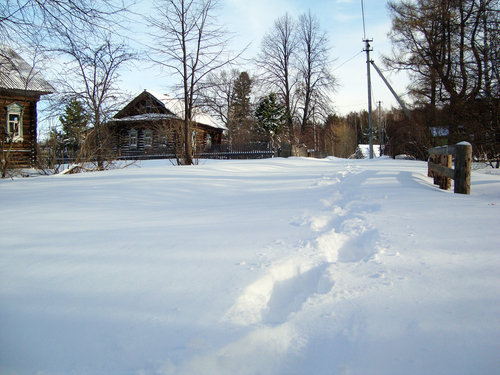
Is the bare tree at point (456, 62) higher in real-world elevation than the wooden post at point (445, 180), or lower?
higher

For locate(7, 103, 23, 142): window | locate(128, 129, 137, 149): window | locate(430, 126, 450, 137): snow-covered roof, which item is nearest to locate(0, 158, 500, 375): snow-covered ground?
locate(430, 126, 450, 137): snow-covered roof

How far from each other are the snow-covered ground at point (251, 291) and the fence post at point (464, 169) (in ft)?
3.45

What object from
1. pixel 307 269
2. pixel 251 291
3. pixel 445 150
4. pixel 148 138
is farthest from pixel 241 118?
pixel 251 291

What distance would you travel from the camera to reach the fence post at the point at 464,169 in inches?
186

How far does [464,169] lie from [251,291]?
4.53m

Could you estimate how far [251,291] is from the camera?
1.83 meters

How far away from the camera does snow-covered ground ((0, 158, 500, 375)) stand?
1304 millimetres

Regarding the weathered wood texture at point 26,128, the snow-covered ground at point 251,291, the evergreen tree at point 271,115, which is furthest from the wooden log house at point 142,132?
the snow-covered ground at point 251,291

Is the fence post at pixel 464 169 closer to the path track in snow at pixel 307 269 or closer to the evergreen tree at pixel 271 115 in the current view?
the path track in snow at pixel 307 269

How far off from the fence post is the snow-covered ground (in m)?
1.05

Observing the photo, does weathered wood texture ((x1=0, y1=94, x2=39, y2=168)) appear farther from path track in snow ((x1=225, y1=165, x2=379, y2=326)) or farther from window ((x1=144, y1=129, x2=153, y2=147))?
path track in snow ((x1=225, y1=165, x2=379, y2=326))

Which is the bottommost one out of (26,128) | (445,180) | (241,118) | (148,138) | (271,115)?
(445,180)

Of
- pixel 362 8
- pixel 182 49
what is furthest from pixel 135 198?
pixel 362 8

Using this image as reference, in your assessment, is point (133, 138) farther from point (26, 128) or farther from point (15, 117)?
point (26, 128)
